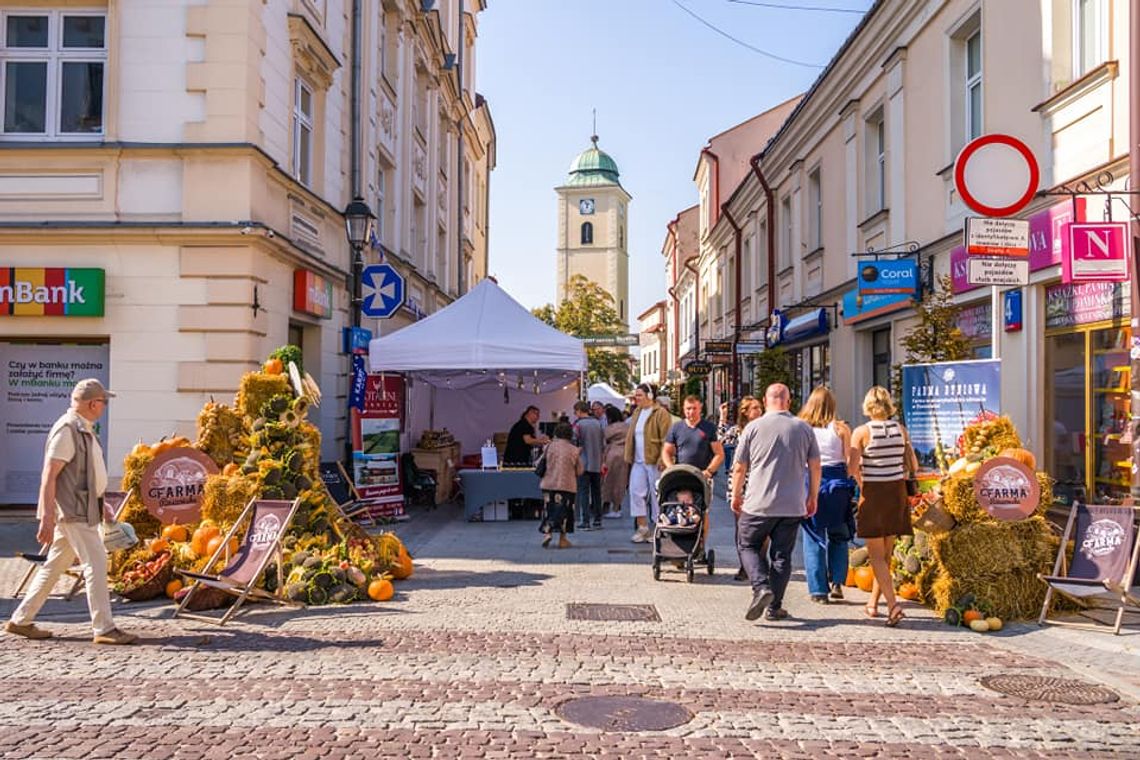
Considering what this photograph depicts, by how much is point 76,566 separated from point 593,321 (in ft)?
161

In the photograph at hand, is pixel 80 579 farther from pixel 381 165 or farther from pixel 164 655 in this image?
pixel 381 165

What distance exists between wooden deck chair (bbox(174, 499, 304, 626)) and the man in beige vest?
2.14 ft

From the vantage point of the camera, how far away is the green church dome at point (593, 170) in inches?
3568

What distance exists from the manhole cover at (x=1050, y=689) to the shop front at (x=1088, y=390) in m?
3.90

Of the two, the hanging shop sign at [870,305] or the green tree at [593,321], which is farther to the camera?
the green tree at [593,321]

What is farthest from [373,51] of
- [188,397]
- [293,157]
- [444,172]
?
[444,172]

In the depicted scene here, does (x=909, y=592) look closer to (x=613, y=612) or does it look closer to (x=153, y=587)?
(x=613, y=612)

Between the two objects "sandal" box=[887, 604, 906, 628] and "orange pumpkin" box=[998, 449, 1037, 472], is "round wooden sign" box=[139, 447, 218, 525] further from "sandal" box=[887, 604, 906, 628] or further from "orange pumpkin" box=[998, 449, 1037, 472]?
"orange pumpkin" box=[998, 449, 1037, 472]

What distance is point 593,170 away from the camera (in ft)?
300

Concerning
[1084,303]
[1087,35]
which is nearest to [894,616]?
[1084,303]

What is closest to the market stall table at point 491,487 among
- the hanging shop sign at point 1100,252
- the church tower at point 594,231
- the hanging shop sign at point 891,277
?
the hanging shop sign at point 891,277

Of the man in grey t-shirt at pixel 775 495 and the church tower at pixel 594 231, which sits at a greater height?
the church tower at pixel 594 231

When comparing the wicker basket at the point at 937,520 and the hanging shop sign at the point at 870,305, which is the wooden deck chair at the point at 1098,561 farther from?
the hanging shop sign at the point at 870,305

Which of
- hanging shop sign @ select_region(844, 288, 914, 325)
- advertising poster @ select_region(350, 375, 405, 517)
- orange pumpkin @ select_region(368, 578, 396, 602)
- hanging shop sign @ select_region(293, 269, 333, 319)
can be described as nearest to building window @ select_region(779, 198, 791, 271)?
hanging shop sign @ select_region(844, 288, 914, 325)
